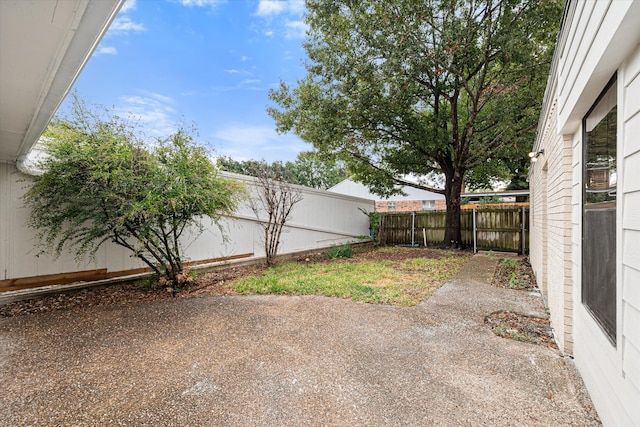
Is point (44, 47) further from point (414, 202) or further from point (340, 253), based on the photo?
point (414, 202)

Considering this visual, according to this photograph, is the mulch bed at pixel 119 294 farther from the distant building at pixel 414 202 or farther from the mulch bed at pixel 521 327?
Answer: the distant building at pixel 414 202

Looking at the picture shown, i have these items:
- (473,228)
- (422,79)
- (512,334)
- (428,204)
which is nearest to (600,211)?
(512,334)

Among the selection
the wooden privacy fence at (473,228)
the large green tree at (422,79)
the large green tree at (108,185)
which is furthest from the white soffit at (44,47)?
the wooden privacy fence at (473,228)

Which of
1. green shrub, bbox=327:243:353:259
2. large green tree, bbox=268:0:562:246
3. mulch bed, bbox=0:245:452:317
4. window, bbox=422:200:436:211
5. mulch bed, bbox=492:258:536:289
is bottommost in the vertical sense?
mulch bed, bbox=0:245:452:317

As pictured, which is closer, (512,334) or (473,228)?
(512,334)

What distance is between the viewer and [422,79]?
8.23 meters

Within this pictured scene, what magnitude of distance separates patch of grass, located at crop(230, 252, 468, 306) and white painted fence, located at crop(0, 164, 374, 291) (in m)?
1.13

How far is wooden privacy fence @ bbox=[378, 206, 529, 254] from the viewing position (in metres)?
8.66

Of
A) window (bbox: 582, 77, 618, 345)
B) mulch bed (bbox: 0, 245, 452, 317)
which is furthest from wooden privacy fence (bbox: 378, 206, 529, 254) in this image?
window (bbox: 582, 77, 618, 345)

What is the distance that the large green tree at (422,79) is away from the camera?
6.80m

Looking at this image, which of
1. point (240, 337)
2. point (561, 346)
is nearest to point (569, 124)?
point (561, 346)

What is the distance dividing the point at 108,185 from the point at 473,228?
394 inches

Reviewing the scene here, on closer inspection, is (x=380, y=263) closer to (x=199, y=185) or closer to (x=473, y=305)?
(x=473, y=305)

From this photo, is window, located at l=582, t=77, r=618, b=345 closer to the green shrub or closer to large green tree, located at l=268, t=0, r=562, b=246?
large green tree, located at l=268, t=0, r=562, b=246
